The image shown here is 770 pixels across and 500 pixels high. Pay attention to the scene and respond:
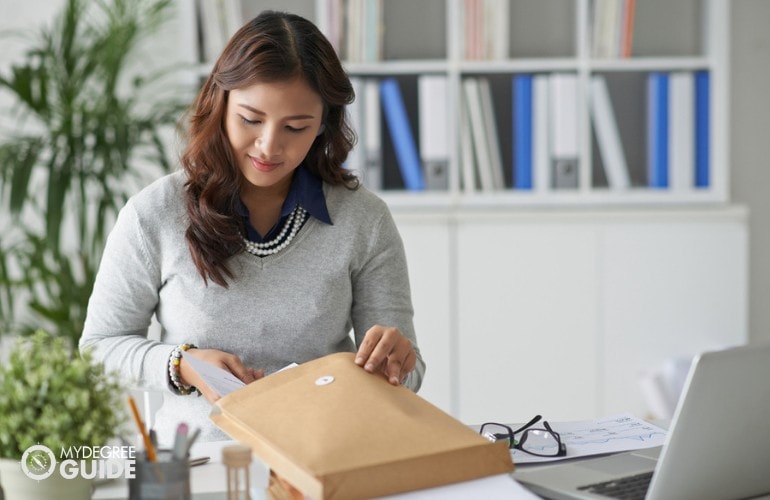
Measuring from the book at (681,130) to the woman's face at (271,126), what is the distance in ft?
5.88

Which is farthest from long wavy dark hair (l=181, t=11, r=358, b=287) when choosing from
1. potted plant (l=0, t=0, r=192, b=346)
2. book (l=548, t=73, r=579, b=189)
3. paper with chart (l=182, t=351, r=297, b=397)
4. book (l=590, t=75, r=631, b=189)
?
book (l=590, t=75, r=631, b=189)

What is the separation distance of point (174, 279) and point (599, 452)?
31.1 inches

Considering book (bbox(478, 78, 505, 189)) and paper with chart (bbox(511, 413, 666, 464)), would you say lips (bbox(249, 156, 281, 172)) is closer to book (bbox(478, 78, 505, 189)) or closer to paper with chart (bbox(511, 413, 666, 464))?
paper with chart (bbox(511, 413, 666, 464))

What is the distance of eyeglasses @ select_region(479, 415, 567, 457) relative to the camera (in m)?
1.36

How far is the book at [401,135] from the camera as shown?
3.18 m

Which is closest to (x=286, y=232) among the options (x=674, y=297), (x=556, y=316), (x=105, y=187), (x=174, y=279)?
(x=174, y=279)

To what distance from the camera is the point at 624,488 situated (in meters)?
1.20

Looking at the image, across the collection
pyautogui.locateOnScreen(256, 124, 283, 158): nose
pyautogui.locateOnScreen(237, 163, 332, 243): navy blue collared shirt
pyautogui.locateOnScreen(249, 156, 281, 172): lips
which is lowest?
pyautogui.locateOnScreen(237, 163, 332, 243): navy blue collared shirt

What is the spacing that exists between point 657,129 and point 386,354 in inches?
81.2

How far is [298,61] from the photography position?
5.42 ft

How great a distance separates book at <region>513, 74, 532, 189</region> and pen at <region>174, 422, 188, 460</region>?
235cm

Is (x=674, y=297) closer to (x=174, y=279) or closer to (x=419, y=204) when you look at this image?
(x=419, y=204)

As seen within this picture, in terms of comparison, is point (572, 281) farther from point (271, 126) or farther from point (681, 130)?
point (271, 126)

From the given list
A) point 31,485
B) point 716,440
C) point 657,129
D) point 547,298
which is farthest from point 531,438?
point 657,129
